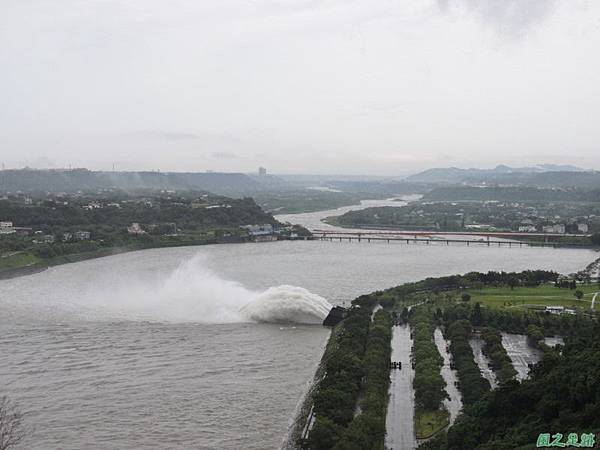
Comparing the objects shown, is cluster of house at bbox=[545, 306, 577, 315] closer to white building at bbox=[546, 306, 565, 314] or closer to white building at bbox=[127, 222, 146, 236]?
white building at bbox=[546, 306, 565, 314]

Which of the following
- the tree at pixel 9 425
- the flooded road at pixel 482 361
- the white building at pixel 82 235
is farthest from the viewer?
the white building at pixel 82 235

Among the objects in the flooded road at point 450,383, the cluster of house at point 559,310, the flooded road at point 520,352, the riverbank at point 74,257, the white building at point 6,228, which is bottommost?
the flooded road at point 450,383

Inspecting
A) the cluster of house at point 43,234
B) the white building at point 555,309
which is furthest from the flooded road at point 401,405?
the cluster of house at point 43,234

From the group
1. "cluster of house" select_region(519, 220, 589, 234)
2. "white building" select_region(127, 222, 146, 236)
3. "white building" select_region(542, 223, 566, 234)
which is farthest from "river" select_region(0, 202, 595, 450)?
"cluster of house" select_region(519, 220, 589, 234)

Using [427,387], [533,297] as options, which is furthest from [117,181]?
[427,387]

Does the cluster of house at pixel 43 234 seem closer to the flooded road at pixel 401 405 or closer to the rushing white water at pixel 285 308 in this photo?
the rushing white water at pixel 285 308

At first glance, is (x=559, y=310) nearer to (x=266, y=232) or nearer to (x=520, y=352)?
(x=520, y=352)
